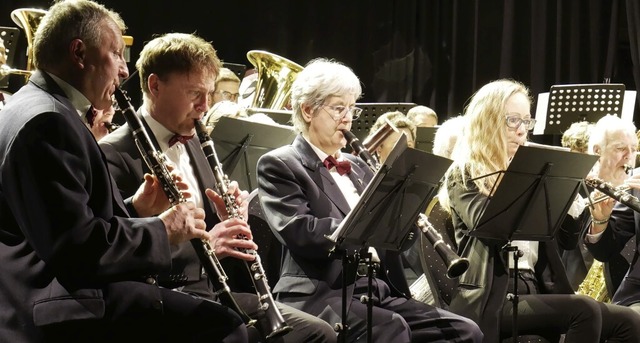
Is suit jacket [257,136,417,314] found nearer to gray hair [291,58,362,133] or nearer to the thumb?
gray hair [291,58,362,133]

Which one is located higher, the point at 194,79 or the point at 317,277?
the point at 194,79

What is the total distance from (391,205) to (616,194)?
1.34 meters

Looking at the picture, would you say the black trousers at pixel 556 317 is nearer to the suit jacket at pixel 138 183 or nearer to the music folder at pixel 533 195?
the music folder at pixel 533 195

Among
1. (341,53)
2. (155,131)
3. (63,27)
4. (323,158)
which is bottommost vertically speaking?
(341,53)

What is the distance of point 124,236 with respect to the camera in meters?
2.36

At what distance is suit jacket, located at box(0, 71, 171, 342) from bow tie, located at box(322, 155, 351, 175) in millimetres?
1366

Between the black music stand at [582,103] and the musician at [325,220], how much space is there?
2655 millimetres

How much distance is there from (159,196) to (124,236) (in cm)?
41

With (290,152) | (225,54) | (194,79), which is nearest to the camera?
(194,79)

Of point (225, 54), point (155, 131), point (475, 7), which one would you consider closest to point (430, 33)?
point (475, 7)

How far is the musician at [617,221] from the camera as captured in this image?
430cm

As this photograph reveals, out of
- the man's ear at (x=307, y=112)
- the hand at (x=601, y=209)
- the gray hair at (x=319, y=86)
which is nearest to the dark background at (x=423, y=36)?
the hand at (x=601, y=209)

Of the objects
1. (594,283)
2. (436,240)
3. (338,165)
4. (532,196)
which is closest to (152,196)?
(338,165)

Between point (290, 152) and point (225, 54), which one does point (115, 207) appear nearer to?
point (290, 152)
